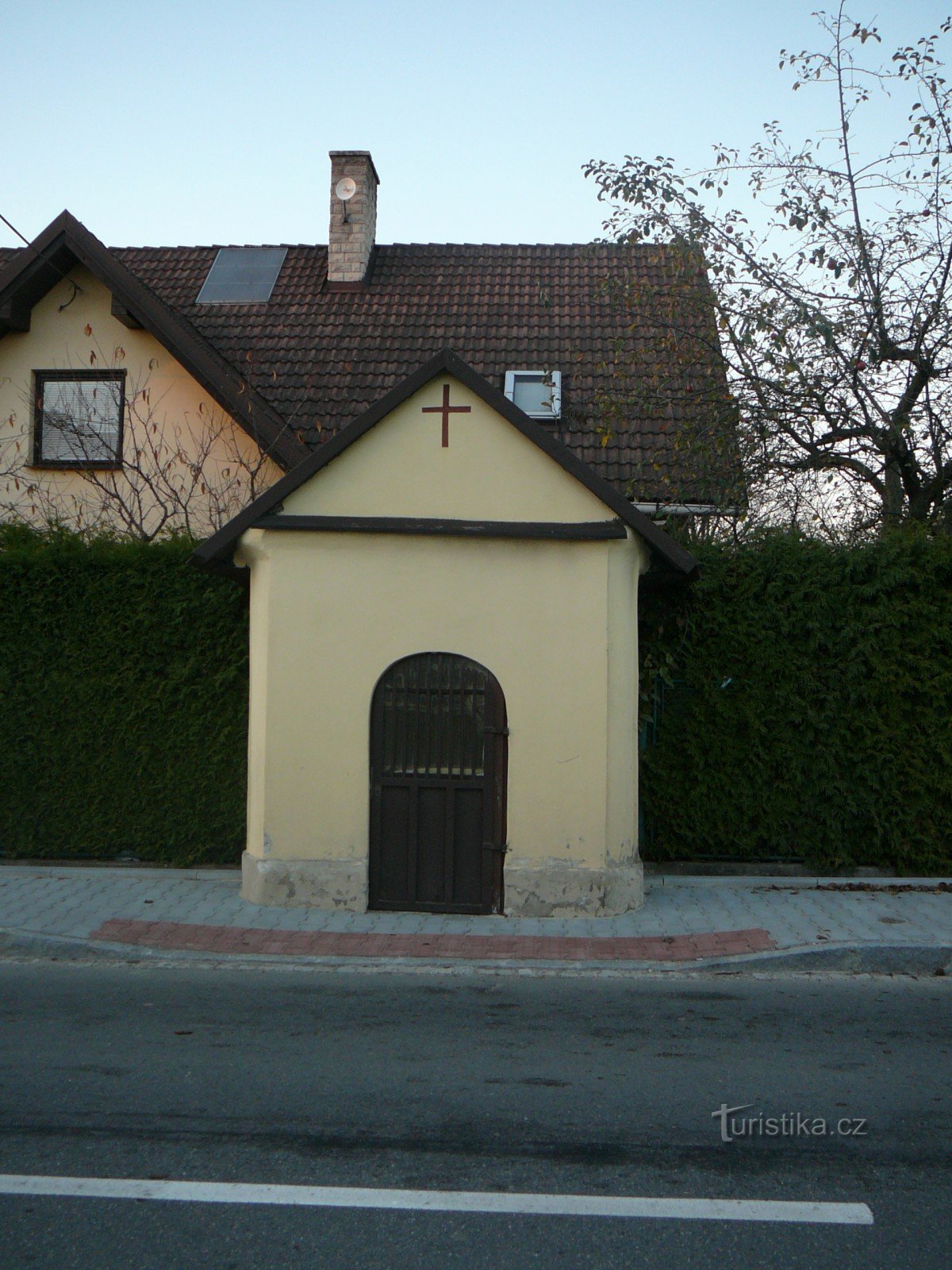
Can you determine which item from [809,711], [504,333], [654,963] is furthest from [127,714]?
[504,333]

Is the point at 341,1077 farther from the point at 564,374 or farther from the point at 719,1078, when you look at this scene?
the point at 564,374

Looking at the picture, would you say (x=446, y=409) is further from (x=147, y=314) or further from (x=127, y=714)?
(x=147, y=314)

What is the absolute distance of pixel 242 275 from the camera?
641 inches

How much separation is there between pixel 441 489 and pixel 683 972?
4.02 metres

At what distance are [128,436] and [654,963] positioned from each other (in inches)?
347

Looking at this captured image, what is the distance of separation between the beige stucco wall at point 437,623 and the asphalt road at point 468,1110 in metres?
1.74

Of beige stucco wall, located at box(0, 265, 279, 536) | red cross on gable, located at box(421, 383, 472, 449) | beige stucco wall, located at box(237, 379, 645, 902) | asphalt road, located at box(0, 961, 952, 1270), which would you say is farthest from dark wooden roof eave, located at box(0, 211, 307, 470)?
asphalt road, located at box(0, 961, 952, 1270)

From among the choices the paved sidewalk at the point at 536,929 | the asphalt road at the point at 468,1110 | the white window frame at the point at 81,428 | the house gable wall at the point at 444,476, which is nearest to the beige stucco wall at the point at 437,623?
the house gable wall at the point at 444,476

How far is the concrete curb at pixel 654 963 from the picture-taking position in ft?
24.8

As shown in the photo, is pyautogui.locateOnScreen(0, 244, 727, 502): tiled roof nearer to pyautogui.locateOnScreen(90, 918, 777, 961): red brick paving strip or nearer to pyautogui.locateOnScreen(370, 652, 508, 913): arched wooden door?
pyautogui.locateOnScreen(370, 652, 508, 913): arched wooden door

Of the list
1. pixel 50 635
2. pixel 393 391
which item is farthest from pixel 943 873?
pixel 50 635

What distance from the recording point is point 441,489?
883 centimetres

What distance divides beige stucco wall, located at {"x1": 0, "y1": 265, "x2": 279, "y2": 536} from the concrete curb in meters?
6.01

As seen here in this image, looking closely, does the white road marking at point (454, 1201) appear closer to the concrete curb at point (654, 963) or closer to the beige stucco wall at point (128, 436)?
the concrete curb at point (654, 963)
